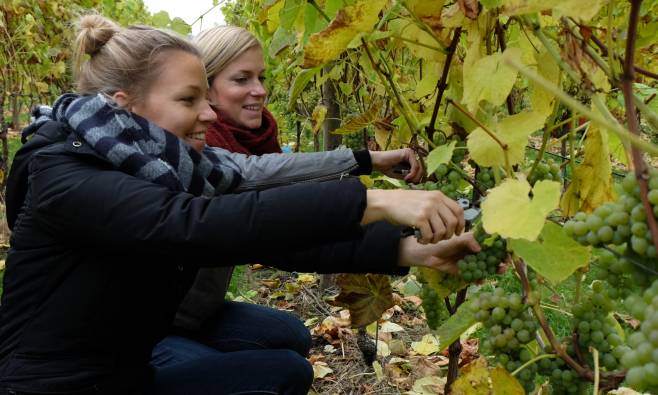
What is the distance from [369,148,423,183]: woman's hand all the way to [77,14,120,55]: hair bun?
2.65 ft

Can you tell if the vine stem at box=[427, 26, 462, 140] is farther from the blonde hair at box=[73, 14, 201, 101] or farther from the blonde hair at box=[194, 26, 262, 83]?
the blonde hair at box=[194, 26, 262, 83]

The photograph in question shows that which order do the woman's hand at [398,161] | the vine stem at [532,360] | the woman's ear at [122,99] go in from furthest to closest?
the woman's hand at [398,161]
the woman's ear at [122,99]
the vine stem at [532,360]

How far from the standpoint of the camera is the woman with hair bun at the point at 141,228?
1.16m

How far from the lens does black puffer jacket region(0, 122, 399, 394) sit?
1161 mm

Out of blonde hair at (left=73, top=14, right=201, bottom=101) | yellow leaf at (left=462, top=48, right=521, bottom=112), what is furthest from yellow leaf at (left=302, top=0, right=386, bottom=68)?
blonde hair at (left=73, top=14, right=201, bottom=101)

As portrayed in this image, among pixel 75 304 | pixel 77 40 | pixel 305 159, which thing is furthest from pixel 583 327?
pixel 77 40

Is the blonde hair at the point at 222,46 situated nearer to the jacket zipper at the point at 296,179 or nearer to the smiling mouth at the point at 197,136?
the jacket zipper at the point at 296,179

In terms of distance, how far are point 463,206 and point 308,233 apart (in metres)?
0.33

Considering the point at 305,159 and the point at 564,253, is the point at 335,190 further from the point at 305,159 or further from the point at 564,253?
the point at 305,159

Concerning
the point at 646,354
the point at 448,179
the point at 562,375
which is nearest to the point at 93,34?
the point at 448,179

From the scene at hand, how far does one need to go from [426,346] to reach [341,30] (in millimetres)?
2044

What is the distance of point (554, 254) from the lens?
2.83 feet

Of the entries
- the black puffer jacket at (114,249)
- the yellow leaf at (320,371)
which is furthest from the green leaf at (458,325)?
the yellow leaf at (320,371)

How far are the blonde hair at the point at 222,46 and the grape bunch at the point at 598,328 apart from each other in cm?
162
